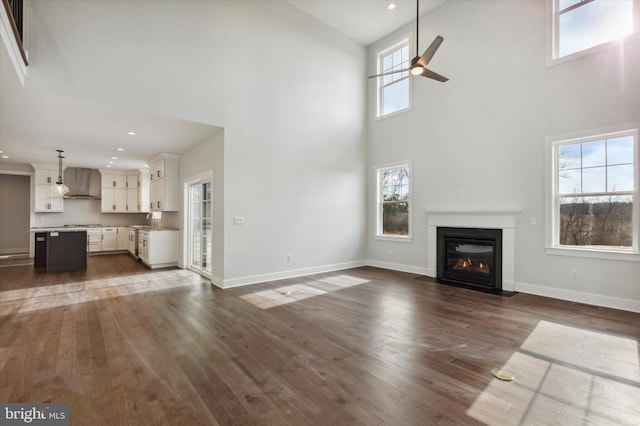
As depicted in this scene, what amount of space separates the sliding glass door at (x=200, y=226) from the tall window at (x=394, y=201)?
153 inches

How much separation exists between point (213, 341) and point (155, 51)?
4.23 m

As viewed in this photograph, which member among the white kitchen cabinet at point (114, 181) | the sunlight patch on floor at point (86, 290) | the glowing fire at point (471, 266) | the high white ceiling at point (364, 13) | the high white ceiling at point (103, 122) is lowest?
the sunlight patch on floor at point (86, 290)

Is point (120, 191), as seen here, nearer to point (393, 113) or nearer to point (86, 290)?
point (86, 290)

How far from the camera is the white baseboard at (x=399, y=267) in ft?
20.6

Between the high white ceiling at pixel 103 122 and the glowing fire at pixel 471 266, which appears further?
the glowing fire at pixel 471 266

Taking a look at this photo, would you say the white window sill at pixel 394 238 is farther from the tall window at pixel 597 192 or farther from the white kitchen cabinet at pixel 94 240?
the white kitchen cabinet at pixel 94 240

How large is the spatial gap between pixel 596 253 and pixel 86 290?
26.1 ft

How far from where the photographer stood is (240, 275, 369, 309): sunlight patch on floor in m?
4.42

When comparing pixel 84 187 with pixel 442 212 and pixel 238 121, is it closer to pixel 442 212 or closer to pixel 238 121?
pixel 238 121

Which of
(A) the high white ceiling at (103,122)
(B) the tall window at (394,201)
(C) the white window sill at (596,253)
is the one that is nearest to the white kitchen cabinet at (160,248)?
(A) the high white ceiling at (103,122)

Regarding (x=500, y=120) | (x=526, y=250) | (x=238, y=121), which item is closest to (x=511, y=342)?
(x=526, y=250)

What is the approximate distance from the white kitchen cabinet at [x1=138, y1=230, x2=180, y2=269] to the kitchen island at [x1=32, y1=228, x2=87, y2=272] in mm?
1336

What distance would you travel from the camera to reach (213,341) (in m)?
3.03

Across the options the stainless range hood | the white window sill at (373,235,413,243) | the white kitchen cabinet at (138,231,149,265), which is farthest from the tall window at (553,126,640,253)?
the stainless range hood
